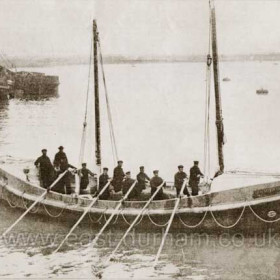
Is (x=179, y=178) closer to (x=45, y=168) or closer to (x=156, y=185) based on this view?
(x=156, y=185)

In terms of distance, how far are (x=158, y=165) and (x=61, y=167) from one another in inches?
423

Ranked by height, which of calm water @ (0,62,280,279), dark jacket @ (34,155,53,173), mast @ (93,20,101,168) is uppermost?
mast @ (93,20,101,168)

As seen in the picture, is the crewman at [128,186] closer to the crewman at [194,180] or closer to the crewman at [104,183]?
the crewman at [104,183]

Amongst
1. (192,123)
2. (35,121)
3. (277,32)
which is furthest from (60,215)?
(35,121)

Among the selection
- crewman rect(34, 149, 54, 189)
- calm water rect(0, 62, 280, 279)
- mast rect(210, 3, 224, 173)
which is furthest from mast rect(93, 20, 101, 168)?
mast rect(210, 3, 224, 173)

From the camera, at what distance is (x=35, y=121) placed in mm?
38688

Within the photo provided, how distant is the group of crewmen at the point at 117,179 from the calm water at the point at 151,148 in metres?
1.20

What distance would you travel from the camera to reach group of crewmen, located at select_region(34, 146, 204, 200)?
41.9 ft

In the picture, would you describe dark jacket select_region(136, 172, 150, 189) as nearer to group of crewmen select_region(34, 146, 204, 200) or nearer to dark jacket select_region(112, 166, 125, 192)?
group of crewmen select_region(34, 146, 204, 200)

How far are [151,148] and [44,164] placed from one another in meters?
14.4

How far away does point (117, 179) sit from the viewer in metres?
13.5

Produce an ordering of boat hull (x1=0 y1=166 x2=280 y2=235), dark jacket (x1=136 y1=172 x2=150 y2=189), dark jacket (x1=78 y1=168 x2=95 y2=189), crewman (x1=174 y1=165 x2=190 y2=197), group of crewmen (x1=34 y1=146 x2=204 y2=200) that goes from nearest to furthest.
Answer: boat hull (x1=0 y1=166 x2=280 y2=235) → crewman (x1=174 y1=165 x2=190 y2=197) → group of crewmen (x1=34 y1=146 x2=204 y2=200) → dark jacket (x1=136 y1=172 x2=150 y2=189) → dark jacket (x1=78 y1=168 x2=95 y2=189)

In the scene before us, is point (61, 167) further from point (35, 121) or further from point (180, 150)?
point (35, 121)

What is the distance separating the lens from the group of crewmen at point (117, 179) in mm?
12781
